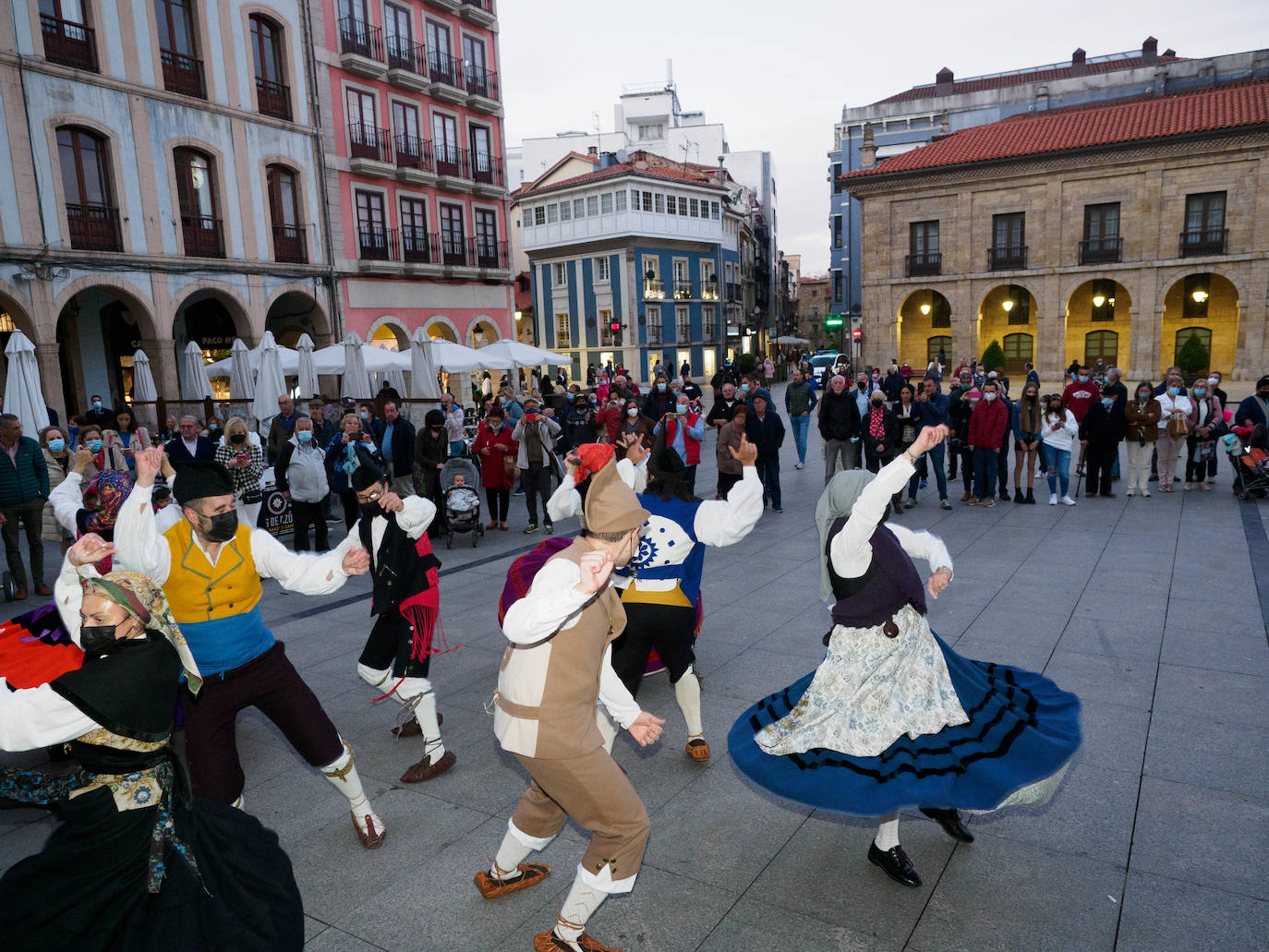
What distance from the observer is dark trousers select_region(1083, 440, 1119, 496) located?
1200 cm

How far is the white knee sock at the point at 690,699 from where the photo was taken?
475 centimetres

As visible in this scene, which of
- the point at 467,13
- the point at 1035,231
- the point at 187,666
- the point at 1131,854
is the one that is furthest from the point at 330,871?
the point at 1035,231

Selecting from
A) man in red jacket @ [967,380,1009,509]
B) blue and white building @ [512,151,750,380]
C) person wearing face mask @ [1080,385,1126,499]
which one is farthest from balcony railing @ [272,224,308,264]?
blue and white building @ [512,151,750,380]

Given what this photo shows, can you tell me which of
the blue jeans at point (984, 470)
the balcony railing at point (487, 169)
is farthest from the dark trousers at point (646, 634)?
the balcony railing at point (487, 169)

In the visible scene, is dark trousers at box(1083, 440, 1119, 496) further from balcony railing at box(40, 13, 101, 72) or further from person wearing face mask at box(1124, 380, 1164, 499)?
balcony railing at box(40, 13, 101, 72)

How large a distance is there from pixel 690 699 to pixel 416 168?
27011 mm

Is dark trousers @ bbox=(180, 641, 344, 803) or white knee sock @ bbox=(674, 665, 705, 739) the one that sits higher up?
dark trousers @ bbox=(180, 641, 344, 803)

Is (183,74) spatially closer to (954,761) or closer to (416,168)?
(416,168)

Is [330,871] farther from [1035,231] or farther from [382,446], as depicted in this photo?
[1035,231]

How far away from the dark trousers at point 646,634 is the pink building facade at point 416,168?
23454 millimetres

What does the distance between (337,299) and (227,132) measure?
541cm

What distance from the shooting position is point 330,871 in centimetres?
384

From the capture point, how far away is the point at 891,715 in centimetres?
342

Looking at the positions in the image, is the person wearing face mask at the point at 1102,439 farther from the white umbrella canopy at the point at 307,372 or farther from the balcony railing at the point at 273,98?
the balcony railing at the point at 273,98
